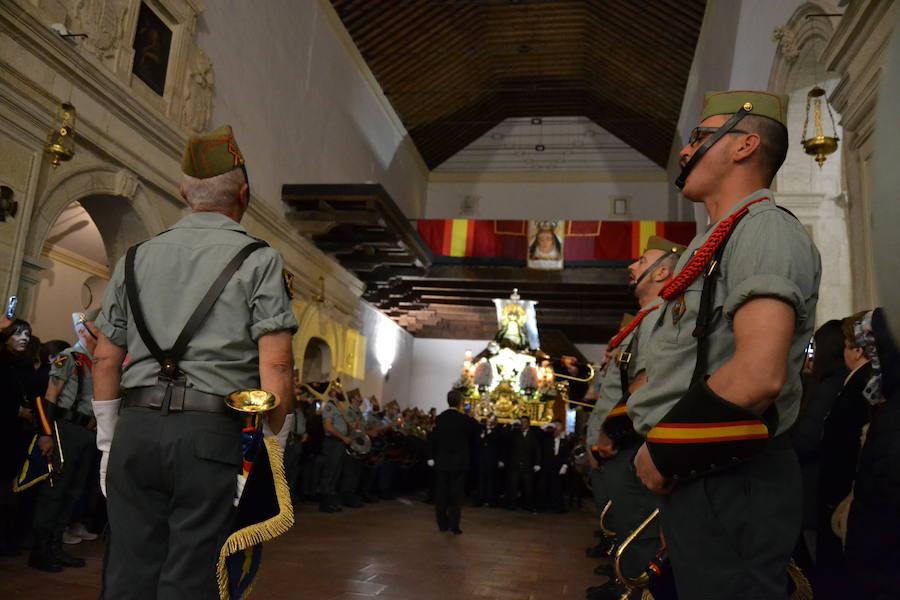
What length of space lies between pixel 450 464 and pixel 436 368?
15180 mm

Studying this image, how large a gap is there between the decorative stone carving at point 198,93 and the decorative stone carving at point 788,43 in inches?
269

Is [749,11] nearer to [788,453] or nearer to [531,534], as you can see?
[531,534]

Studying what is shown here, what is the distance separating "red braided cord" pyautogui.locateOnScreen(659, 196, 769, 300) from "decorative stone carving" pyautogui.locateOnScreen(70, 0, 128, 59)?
703 centimetres

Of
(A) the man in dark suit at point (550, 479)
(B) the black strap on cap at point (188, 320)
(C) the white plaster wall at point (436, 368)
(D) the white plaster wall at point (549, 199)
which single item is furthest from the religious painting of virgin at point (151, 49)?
(C) the white plaster wall at point (436, 368)

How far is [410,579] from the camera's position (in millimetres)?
4832

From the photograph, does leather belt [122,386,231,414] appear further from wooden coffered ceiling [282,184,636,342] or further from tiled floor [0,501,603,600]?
wooden coffered ceiling [282,184,636,342]

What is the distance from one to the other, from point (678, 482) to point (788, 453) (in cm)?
26

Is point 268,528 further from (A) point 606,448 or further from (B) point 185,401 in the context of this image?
(A) point 606,448

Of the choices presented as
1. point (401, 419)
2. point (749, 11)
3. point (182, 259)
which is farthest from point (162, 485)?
point (401, 419)

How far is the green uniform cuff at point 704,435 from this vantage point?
1.34 m

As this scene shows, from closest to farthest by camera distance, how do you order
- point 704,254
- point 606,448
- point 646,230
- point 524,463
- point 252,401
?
point 704,254
point 252,401
point 606,448
point 524,463
point 646,230

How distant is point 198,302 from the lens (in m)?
2.00

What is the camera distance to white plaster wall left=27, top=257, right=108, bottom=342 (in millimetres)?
12289

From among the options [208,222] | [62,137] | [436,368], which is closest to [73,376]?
[62,137]
